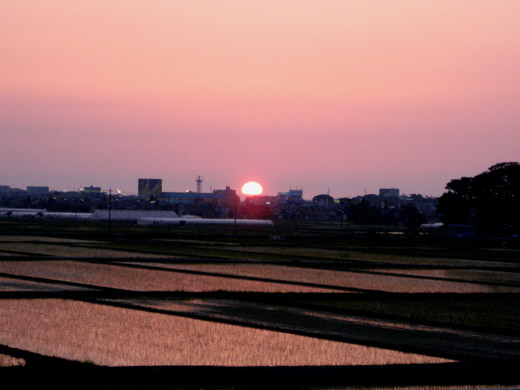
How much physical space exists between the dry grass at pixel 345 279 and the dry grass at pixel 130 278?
2650mm

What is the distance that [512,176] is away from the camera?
3848 inches

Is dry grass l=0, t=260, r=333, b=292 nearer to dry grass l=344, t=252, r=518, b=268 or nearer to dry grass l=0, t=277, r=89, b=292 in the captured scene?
dry grass l=0, t=277, r=89, b=292

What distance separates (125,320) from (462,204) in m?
88.2

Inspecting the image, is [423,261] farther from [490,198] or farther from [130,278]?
[490,198]

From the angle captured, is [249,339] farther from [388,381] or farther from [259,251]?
[259,251]

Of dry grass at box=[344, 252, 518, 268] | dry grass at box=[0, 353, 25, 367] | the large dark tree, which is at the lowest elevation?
dry grass at box=[0, 353, 25, 367]

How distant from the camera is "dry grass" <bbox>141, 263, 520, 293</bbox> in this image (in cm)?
3240

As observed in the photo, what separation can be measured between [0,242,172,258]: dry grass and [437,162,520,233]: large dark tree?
5567cm

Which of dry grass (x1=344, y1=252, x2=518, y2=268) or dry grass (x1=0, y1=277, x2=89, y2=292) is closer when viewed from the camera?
dry grass (x1=0, y1=277, x2=89, y2=292)

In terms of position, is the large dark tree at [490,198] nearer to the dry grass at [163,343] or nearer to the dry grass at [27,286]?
the dry grass at [27,286]

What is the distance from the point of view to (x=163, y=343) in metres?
17.0

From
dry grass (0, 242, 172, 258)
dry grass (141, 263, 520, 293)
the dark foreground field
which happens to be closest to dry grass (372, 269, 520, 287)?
the dark foreground field

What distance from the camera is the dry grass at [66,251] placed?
50156 millimetres

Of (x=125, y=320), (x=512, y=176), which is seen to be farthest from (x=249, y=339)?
(x=512, y=176)
